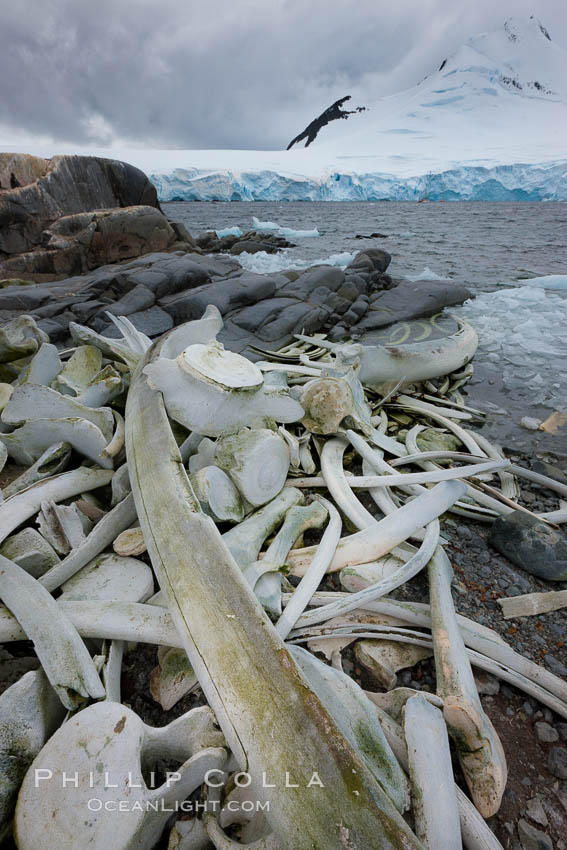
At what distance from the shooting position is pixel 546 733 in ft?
4.30

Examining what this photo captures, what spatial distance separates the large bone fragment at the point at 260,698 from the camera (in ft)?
2.63

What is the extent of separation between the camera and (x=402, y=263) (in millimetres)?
11641

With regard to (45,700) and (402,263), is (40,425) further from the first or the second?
(402,263)

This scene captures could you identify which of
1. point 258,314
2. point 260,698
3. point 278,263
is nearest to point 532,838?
point 260,698

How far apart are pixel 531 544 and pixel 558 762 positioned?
0.94 metres

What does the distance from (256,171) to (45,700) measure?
4877cm

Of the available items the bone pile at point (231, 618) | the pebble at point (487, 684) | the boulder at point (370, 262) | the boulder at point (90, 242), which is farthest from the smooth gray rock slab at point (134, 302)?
the pebble at point (487, 684)

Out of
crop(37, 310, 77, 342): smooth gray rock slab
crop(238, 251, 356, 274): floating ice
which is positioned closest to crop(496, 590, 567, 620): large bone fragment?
crop(37, 310, 77, 342): smooth gray rock slab

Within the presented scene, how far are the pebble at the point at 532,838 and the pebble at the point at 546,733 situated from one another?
261 millimetres

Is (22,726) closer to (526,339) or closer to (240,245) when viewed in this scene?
(526,339)

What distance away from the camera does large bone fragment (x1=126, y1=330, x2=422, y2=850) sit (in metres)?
0.80

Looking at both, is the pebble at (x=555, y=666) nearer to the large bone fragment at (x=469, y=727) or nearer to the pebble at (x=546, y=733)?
the pebble at (x=546, y=733)

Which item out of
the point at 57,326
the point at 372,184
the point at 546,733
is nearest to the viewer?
the point at 546,733

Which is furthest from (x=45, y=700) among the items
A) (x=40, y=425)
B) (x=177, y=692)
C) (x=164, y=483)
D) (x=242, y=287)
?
(x=242, y=287)
